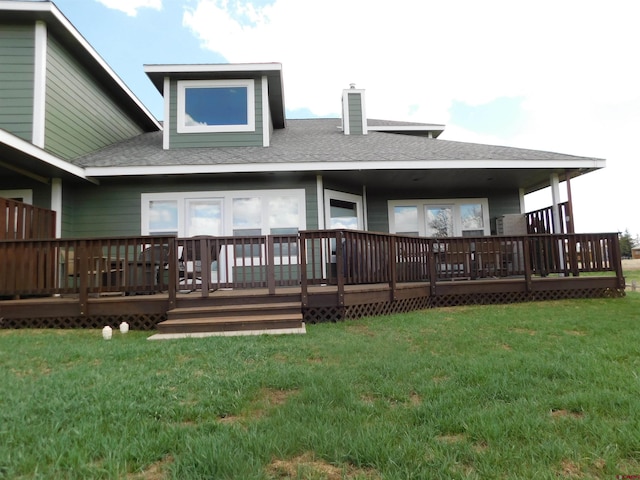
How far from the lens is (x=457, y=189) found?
976 cm

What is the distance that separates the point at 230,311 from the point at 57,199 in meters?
4.96

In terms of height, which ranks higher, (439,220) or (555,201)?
(555,201)

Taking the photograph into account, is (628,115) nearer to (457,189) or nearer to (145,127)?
(457,189)

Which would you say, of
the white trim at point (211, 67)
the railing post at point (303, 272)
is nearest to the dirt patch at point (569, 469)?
the railing post at point (303, 272)

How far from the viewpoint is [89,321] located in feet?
17.8

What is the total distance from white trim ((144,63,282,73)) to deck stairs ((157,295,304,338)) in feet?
19.5

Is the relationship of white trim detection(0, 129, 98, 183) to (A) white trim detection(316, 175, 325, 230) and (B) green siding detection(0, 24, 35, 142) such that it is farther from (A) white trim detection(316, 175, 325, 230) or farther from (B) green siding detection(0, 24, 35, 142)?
(A) white trim detection(316, 175, 325, 230)

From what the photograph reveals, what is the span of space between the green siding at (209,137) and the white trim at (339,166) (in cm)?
152

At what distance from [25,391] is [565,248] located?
891 cm

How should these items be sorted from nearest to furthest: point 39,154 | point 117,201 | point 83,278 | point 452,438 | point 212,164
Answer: point 452,438 → point 83,278 → point 39,154 → point 212,164 → point 117,201

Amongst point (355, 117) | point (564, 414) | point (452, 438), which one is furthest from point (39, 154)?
point (564, 414)

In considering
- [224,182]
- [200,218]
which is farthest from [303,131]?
[200,218]

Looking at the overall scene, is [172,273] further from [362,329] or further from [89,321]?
[362,329]

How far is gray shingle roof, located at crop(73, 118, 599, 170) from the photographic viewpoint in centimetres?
755
